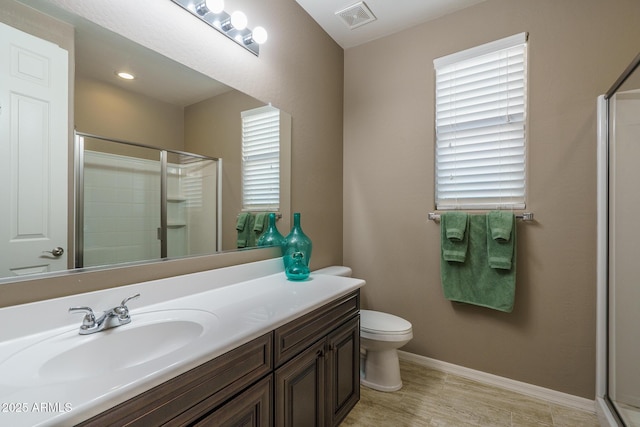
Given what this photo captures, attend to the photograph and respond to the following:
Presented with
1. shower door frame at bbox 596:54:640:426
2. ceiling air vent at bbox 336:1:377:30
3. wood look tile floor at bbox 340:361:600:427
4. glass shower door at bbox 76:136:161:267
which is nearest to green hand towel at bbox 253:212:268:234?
glass shower door at bbox 76:136:161:267

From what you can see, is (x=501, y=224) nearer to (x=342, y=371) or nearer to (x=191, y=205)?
(x=342, y=371)

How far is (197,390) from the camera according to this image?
2.59 ft

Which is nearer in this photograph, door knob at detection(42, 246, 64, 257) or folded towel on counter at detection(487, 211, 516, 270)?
door knob at detection(42, 246, 64, 257)

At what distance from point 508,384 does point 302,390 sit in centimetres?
156

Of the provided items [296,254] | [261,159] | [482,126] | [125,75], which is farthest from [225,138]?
[482,126]

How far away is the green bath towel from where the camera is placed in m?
1.88

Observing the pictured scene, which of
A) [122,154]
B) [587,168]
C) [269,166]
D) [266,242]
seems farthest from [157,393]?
[587,168]

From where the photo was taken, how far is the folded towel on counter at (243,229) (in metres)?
1.64

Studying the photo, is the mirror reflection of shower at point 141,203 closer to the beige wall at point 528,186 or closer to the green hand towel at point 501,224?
the beige wall at point 528,186

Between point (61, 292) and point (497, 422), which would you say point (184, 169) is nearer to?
point (61, 292)

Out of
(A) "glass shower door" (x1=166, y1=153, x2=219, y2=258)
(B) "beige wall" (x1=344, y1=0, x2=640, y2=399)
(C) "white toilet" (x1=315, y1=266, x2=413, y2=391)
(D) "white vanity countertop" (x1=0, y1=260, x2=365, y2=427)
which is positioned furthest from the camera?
(C) "white toilet" (x1=315, y1=266, x2=413, y2=391)

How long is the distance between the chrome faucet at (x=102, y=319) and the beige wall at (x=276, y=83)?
128 millimetres

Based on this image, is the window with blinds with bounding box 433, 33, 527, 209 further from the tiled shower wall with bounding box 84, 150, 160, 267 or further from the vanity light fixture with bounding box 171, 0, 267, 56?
the tiled shower wall with bounding box 84, 150, 160, 267

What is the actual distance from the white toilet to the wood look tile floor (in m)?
0.06
